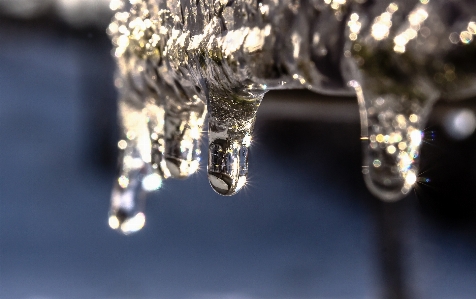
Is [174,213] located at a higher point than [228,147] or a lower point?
higher

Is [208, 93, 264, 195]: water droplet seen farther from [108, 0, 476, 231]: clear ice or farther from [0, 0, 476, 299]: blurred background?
[0, 0, 476, 299]: blurred background

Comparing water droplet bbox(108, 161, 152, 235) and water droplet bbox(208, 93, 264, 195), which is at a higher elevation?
water droplet bbox(108, 161, 152, 235)

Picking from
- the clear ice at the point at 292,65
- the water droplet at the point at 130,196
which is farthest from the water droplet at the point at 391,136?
the water droplet at the point at 130,196

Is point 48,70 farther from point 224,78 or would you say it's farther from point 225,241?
point 224,78

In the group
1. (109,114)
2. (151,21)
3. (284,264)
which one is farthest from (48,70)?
(151,21)

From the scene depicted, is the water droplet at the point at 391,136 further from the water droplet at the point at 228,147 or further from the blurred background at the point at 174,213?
the blurred background at the point at 174,213

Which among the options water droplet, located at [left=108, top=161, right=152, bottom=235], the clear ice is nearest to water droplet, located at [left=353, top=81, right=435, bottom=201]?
the clear ice

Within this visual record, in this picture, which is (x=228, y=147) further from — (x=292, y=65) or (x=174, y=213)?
(x=174, y=213)

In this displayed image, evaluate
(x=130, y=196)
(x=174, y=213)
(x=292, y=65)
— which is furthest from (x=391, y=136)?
(x=174, y=213)
